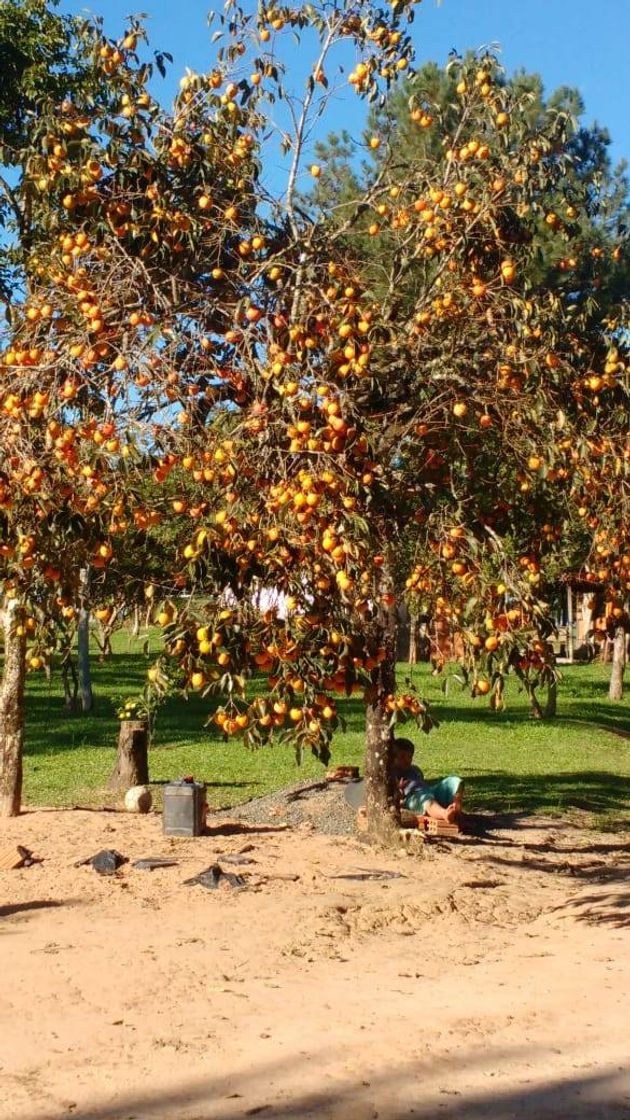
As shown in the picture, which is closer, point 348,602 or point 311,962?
point 348,602

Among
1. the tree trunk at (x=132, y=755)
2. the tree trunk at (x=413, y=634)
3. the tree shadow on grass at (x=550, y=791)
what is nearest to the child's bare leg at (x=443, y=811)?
the tree trunk at (x=413, y=634)

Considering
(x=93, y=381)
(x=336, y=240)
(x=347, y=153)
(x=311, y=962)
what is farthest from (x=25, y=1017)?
(x=347, y=153)

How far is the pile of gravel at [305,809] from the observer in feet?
31.4

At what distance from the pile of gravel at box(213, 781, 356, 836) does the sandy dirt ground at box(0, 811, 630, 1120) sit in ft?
1.91

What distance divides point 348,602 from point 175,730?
13543mm

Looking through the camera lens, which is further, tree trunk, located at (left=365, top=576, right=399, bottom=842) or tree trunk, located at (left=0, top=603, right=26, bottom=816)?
tree trunk, located at (left=0, top=603, right=26, bottom=816)

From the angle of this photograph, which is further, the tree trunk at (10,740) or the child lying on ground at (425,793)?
the tree trunk at (10,740)

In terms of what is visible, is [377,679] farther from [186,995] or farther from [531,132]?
[531,132]

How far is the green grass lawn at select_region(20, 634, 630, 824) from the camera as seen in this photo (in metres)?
12.4

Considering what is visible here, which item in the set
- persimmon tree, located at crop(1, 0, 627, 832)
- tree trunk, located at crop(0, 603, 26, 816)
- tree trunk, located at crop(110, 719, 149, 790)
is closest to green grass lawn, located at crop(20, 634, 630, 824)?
tree trunk, located at crop(110, 719, 149, 790)

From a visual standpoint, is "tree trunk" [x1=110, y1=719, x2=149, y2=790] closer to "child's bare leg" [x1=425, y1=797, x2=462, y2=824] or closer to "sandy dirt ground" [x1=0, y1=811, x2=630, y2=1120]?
"sandy dirt ground" [x1=0, y1=811, x2=630, y2=1120]

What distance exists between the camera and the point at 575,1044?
4840 millimetres

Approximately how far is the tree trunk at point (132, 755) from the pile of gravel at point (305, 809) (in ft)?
3.31

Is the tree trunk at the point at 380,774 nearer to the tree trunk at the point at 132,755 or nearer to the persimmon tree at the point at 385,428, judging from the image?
the persimmon tree at the point at 385,428
